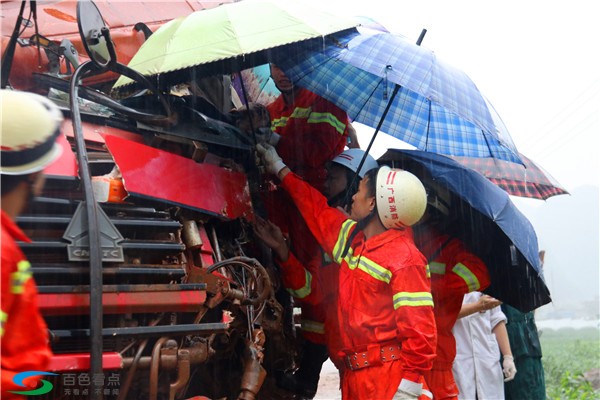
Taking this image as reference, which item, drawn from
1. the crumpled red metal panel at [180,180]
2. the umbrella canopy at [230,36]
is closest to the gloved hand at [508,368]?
the crumpled red metal panel at [180,180]

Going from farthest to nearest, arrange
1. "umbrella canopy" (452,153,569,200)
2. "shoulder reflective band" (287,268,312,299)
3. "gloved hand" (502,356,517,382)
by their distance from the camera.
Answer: "umbrella canopy" (452,153,569,200), "gloved hand" (502,356,517,382), "shoulder reflective band" (287,268,312,299)

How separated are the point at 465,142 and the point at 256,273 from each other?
6.71ft

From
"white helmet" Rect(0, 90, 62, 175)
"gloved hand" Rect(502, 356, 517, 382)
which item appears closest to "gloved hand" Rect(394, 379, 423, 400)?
"white helmet" Rect(0, 90, 62, 175)

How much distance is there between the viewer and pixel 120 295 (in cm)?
305

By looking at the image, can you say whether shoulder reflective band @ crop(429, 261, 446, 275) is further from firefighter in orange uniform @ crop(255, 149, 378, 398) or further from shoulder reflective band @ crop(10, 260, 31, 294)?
shoulder reflective band @ crop(10, 260, 31, 294)

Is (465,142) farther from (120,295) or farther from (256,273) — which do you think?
(120,295)

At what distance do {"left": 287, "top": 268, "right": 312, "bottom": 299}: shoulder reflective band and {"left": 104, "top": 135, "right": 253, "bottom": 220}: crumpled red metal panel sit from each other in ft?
1.98

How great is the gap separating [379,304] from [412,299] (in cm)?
27

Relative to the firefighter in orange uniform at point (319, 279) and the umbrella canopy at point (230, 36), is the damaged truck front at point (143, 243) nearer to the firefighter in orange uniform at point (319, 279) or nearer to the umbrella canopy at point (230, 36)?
the firefighter in orange uniform at point (319, 279)

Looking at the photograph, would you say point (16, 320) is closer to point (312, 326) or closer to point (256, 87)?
point (312, 326)

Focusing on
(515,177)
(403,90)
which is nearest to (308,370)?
(403,90)

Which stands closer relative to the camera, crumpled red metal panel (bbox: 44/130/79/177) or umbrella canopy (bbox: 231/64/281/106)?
crumpled red metal panel (bbox: 44/130/79/177)

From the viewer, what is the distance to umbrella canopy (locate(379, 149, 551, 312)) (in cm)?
486

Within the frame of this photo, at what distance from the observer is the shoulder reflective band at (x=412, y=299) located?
4020 millimetres
